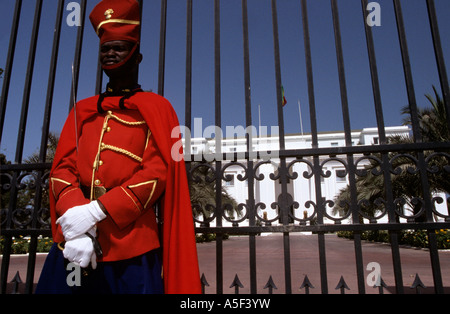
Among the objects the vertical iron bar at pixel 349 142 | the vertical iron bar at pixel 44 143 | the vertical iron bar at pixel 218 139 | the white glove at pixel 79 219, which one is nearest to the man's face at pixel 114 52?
the vertical iron bar at pixel 218 139

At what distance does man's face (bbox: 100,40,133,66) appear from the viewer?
203 centimetres

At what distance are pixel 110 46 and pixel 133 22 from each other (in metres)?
0.23

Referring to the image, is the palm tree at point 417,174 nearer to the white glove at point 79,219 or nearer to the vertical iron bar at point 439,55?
the vertical iron bar at point 439,55

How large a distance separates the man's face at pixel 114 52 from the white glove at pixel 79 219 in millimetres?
890

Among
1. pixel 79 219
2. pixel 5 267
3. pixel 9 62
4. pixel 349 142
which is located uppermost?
pixel 9 62

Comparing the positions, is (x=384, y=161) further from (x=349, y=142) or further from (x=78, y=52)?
(x=78, y=52)

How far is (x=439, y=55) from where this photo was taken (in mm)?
2500

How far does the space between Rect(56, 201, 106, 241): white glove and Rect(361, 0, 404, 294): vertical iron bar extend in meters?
1.86

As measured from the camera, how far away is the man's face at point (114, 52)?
2.03 metres

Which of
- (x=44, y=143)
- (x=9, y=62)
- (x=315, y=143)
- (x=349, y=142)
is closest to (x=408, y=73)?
(x=349, y=142)

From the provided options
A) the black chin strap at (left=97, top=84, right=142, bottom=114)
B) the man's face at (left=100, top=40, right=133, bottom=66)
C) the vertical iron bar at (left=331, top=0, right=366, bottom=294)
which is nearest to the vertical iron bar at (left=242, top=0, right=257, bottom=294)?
the vertical iron bar at (left=331, top=0, right=366, bottom=294)

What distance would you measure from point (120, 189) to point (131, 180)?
79 mm
